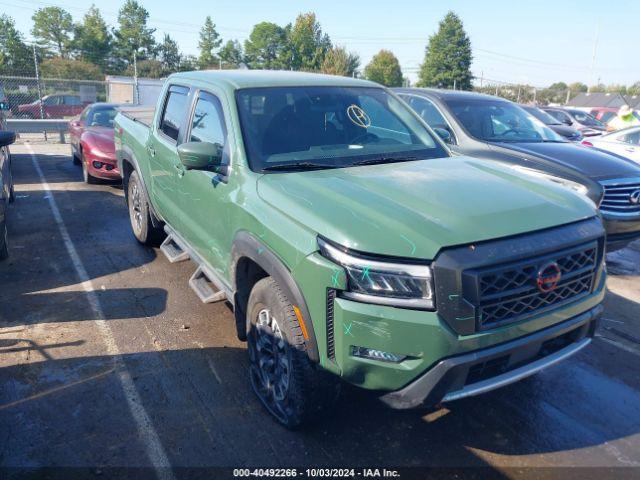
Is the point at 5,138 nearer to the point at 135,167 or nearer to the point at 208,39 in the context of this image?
the point at 135,167

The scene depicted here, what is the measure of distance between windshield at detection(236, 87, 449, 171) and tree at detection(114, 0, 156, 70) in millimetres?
74564

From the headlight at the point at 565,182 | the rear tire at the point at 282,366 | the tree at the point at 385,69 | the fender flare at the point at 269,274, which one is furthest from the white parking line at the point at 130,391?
the tree at the point at 385,69

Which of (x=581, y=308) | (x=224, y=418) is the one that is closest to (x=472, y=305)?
(x=581, y=308)

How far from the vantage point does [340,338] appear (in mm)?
2410

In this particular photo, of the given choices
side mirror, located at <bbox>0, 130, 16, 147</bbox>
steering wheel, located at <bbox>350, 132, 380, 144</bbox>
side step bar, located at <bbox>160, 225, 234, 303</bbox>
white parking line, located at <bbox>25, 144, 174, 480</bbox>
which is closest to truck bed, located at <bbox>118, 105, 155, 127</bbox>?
side mirror, located at <bbox>0, 130, 16, 147</bbox>

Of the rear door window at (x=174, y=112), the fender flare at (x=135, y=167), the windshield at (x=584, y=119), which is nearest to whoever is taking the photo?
the rear door window at (x=174, y=112)

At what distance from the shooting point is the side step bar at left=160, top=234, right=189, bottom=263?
15.4ft

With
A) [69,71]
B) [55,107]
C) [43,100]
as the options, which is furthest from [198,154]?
[69,71]

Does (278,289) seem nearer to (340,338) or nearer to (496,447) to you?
(340,338)

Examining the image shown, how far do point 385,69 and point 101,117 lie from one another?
201ft

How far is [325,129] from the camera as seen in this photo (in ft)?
12.1

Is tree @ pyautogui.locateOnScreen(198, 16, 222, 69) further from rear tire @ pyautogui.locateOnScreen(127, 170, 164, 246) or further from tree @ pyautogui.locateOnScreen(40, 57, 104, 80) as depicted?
rear tire @ pyautogui.locateOnScreen(127, 170, 164, 246)

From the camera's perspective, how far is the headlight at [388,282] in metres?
2.35

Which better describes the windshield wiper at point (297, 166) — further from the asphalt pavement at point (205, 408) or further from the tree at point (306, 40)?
the tree at point (306, 40)
